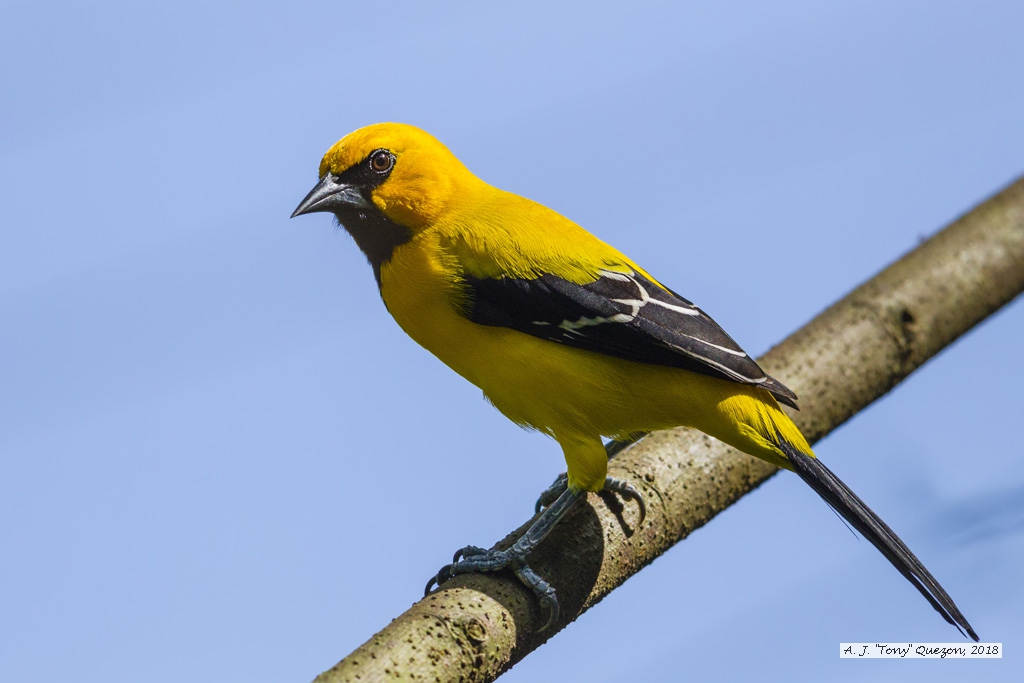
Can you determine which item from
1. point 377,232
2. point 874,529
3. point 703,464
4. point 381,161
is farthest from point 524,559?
point 381,161

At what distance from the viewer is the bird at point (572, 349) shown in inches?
203

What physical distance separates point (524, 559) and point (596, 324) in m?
1.19

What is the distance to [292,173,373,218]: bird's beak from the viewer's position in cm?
552

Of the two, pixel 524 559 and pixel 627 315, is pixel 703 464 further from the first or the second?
pixel 524 559

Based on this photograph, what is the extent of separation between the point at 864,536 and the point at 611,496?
1.28 m

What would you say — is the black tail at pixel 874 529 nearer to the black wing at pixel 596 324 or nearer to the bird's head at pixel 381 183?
the black wing at pixel 596 324

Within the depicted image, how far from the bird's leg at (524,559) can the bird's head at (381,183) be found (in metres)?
1.64

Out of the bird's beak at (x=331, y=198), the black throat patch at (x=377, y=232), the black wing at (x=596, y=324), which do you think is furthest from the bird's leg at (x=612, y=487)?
the bird's beak at (x=331, y=198)

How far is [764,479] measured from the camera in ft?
20.2

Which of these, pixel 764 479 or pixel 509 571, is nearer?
pixel 509 571

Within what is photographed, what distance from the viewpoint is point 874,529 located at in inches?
195

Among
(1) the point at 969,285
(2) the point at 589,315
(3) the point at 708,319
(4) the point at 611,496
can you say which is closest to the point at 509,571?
(4) the point at 611,496

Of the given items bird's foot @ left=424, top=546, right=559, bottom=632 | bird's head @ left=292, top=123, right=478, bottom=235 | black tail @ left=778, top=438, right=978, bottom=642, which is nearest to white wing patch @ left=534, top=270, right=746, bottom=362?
black tail @ left=778, top=438, right=978, bottom=642

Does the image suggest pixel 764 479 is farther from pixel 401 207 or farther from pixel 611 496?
pixel 401 207
